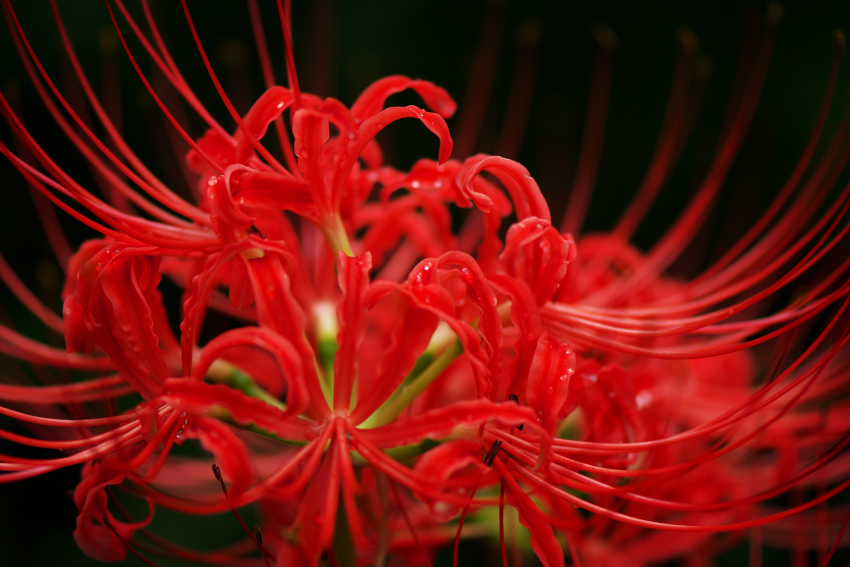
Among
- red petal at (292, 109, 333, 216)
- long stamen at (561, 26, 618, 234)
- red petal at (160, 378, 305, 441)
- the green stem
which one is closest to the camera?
red petal at (160, 378, 305, 441)

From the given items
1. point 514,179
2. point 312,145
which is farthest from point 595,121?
point 312,145

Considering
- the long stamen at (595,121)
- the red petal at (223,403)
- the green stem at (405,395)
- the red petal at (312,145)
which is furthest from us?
the long stamen at (595,121)

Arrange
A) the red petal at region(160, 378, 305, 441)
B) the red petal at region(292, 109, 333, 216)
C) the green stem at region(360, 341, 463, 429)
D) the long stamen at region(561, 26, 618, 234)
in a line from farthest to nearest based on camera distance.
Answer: the long stamen at region(561, 26, 618, 234), the green stem at region(360, 341, 463, 429), the red petal at region(292, 109, 333, 216), the red petal at region(160, 378, 305, 441)

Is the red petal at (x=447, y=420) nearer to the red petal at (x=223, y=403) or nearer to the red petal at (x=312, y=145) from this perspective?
the red petal at (x=223, y=403)

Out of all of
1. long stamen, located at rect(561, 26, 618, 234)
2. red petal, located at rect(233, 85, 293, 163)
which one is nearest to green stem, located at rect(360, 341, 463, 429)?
red petal, located at rect(233, 85, 293, 163)

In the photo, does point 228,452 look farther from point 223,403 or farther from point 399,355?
point 399,355

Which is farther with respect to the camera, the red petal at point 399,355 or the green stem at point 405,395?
the green stem at point 405,395

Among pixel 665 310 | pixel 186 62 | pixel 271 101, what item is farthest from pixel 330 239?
pixel 186 62

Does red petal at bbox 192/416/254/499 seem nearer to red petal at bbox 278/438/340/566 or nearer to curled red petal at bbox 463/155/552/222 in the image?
red petal at bbox 278/438/340/566

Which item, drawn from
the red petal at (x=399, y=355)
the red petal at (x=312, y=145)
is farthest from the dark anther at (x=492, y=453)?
the red petal at (x=312, y=145)
